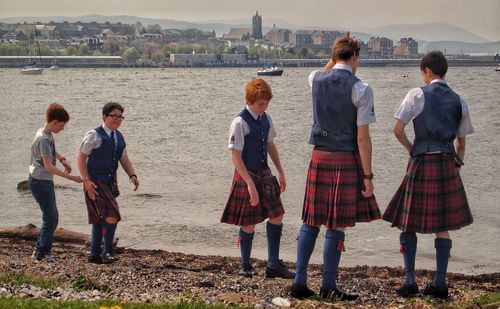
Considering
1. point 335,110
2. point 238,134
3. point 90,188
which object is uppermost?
point 335,110

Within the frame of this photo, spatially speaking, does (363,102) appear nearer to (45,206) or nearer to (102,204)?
(102,204)

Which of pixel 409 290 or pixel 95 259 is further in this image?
pixel 95 259

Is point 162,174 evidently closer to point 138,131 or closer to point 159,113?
point 138,131

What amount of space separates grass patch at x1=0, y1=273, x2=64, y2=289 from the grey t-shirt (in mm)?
1686

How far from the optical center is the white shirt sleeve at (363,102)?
25.6 ft

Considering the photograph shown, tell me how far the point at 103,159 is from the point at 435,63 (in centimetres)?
376

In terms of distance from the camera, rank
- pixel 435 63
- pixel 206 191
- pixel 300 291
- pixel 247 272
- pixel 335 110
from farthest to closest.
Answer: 1. pixel 206 191
2. pixel 247 272
3. pixel 435 63
4. pixel 300 291
5. pixel 335 110

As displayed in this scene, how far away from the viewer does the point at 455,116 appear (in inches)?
324

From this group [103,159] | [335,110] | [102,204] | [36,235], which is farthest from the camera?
[36,235]

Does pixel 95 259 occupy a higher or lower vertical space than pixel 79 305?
lower

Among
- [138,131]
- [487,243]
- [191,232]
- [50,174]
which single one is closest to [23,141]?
[138,131]

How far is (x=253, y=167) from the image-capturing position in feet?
30.2

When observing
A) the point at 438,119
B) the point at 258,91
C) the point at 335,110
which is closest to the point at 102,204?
the point at 258,91

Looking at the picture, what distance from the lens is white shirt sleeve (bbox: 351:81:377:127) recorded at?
25.6 feet
